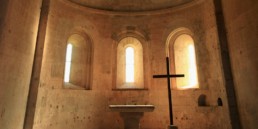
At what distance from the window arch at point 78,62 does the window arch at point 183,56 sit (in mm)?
3806

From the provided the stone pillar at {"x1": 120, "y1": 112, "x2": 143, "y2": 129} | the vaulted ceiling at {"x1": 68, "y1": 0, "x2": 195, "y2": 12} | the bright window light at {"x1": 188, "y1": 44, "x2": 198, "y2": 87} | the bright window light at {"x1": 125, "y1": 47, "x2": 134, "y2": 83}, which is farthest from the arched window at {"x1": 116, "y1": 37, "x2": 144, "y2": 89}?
the stone pillar at {"x1": 120, "y1": 112, "x2": 143, "y2": 129}

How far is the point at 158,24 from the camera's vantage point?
8844mm

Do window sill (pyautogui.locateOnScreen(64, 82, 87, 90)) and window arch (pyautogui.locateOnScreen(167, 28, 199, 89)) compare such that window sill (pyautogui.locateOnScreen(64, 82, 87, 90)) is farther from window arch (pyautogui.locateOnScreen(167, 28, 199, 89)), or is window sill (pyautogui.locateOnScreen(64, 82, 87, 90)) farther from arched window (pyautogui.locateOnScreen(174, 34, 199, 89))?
arched window (pyautogui.locateOnScreen(174, 34, 199, 89))

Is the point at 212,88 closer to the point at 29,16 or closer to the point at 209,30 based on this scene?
the point at 209,30

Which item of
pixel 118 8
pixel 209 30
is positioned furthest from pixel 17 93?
pixel 209 30

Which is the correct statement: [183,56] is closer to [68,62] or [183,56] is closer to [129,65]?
[129,65]

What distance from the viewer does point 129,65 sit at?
9.02 meters

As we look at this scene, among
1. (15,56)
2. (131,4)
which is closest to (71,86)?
(15,56)

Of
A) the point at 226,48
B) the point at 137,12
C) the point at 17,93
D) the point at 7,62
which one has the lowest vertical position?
the point at 17,93

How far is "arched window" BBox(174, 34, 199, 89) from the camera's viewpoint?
821 cm

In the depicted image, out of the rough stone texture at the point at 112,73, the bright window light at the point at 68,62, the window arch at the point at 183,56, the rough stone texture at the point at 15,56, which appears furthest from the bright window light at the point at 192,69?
the rough stone texture at the point at 15,56

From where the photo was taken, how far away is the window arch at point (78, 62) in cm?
805

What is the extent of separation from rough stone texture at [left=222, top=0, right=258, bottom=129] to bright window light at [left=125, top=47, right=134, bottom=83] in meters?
4.42

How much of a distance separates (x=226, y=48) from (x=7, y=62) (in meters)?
6.72
